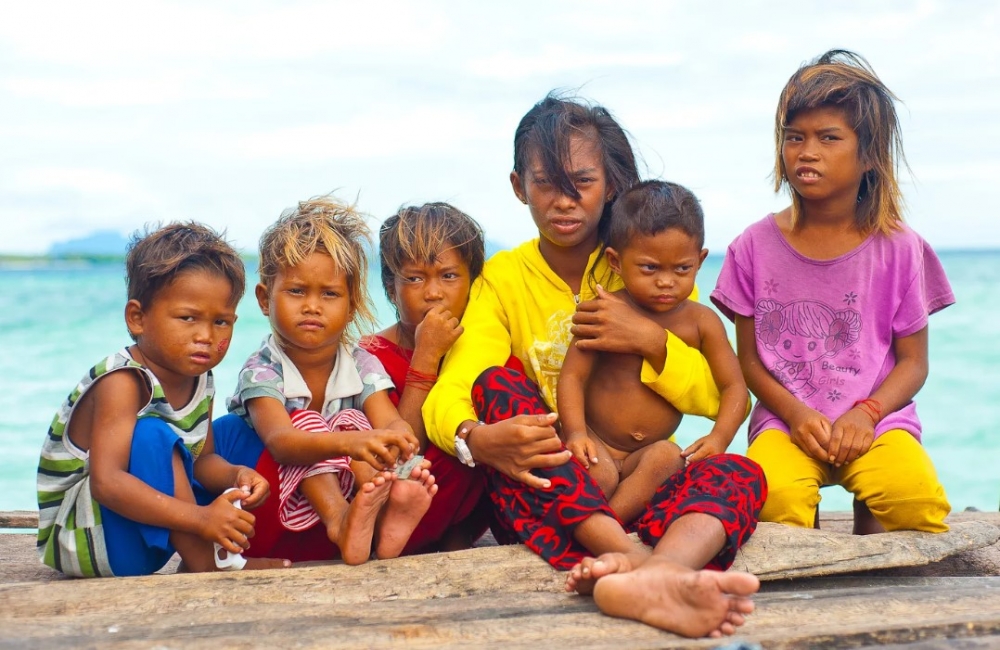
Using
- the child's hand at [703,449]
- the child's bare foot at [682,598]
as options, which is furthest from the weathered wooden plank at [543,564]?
the child's bare foot at [682,598]

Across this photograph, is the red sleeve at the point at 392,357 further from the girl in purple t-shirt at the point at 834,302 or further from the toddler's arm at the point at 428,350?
the girl in purple t-shirt at the point at 834,302

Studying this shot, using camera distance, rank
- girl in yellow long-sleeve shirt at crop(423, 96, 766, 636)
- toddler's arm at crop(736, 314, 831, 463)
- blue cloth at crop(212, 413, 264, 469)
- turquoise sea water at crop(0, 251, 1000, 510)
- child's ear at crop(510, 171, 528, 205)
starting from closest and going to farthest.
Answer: girl in yellow long-sleeve shirt at crop(423, 96, 766, 636) < blue cloth at crop(212, 413, 264, 469) < toddler's arm at crop(736, 314, 831, 463) < child's ear at crop(510, 171, 528, 205) < turquoise sea water at crop(0, 251, 1000, 510)

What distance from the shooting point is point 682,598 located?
7.05 ft

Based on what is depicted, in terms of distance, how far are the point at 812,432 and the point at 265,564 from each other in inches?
69.7

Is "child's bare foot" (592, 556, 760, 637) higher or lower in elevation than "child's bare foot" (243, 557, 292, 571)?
higher

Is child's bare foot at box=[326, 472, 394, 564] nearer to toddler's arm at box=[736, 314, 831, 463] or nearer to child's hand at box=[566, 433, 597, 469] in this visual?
child's hand at box=[566, 433, 597, 469]

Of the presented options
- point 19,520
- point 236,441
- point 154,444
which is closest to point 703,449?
point 236,441

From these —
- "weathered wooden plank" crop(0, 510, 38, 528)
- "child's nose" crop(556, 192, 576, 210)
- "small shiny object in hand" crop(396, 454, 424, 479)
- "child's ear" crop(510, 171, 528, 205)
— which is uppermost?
"child's ear" crop(510, 171, 528, 205)

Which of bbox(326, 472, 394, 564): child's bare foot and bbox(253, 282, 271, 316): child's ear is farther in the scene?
bbox(253, 282, 271, 316): child's ear

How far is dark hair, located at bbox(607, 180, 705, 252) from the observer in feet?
9.84

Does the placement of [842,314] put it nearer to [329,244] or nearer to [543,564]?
[543,564]

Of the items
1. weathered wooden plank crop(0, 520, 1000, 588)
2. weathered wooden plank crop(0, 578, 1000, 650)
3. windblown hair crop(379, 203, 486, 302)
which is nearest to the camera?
weathered wooden plank crop(0, 578, 1000, 650)

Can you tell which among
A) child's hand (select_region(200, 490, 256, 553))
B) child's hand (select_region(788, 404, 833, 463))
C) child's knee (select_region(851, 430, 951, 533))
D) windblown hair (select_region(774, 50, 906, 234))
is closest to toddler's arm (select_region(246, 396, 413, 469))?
child's hand (select_region(200, 490, 256, 553))

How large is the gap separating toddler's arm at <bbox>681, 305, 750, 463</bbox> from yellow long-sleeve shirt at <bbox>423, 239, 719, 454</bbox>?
4cm
